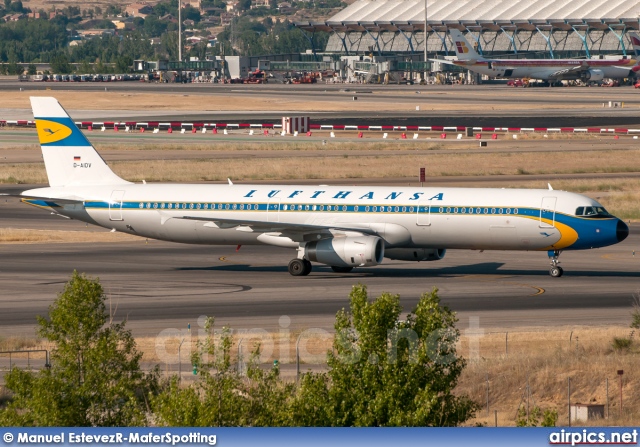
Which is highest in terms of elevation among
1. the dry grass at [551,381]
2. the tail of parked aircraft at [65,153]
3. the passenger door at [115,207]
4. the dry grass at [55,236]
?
the tail of parked aircraft at [65,153]

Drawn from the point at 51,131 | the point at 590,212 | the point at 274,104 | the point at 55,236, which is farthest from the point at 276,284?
the point at 274,104

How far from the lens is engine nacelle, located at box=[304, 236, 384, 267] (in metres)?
50.3

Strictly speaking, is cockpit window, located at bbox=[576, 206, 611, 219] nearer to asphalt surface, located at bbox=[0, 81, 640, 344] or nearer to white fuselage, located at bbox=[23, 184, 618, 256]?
white fuselage, located at bbox=[23, 184, 618, 256]

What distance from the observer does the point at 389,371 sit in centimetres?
2177

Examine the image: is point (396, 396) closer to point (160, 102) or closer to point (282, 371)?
point (282, 371)

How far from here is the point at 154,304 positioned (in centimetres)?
4553

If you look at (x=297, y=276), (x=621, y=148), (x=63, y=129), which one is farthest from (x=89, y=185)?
(x=621, y=148)

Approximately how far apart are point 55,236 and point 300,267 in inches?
771

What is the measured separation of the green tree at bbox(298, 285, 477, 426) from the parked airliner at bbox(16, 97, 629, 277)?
27.4 m

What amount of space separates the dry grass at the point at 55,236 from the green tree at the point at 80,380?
40.9m

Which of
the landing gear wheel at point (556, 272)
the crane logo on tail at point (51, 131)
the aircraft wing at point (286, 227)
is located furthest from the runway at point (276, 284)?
the crane logo on tail at point (51, 131)

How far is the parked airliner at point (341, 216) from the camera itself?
50688 mm

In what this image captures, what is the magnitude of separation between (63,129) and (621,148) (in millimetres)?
71223

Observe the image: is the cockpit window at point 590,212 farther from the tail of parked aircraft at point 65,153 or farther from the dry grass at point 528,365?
the tail of parked aircraft at point 65,153
